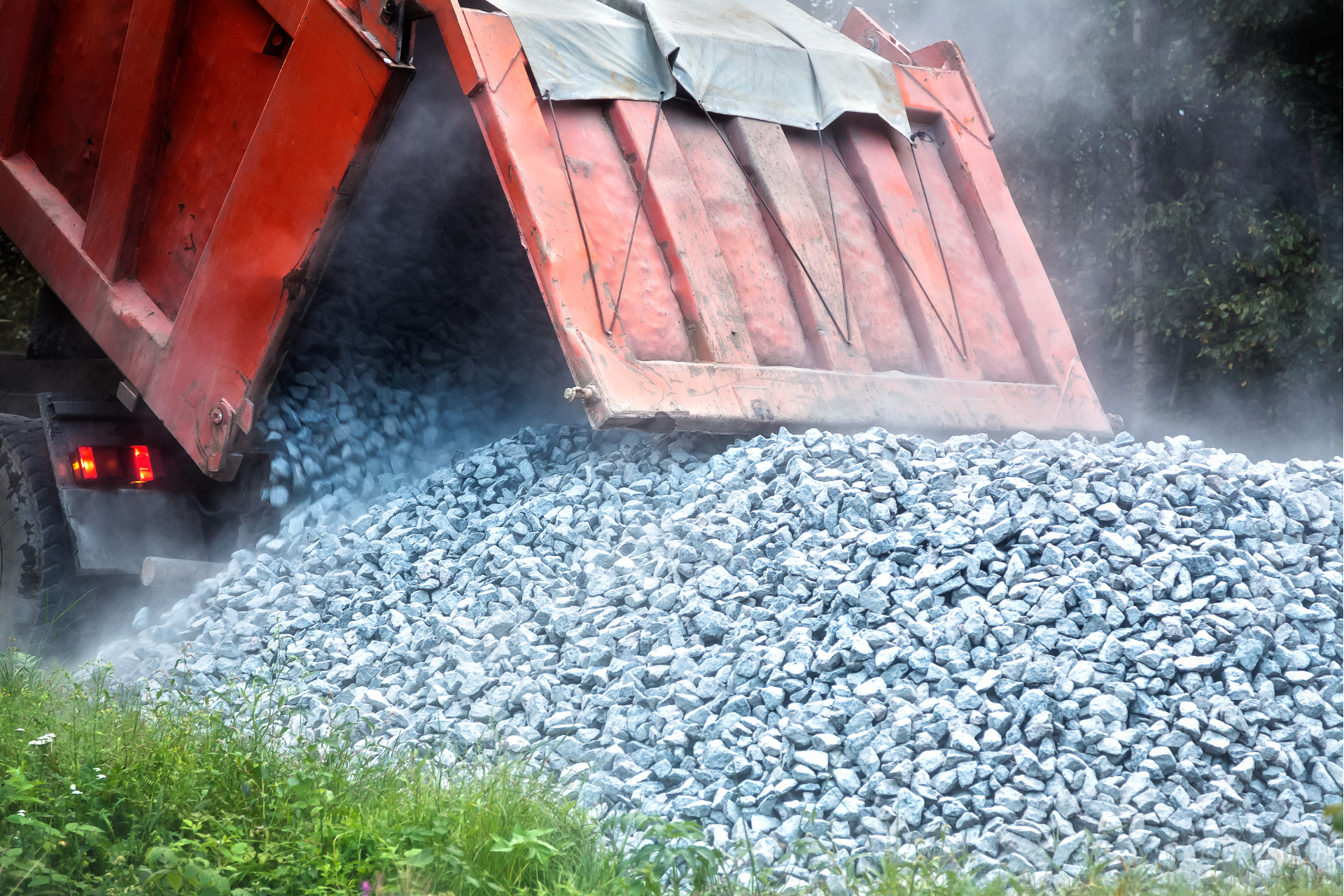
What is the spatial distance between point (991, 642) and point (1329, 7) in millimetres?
7754

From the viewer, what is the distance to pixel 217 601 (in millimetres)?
3832

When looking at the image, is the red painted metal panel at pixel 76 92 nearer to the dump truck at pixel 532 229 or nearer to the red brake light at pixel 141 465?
the dump truck at pixel 532 229

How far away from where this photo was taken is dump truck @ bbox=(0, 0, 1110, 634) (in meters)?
3.71

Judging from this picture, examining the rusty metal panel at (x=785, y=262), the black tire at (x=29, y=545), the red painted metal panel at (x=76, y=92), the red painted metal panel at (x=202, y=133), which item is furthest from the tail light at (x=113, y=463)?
the rusty metal panel at (x=785, y=262)

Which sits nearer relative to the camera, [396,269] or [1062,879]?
[1062,879]

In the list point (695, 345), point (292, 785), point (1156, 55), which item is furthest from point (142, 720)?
point (1156, 55)

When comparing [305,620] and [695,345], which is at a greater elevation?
[695,345]

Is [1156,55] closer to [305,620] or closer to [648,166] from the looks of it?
[648,166]

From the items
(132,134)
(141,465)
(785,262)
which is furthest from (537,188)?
(141,465)

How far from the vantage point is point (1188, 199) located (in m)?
8.92

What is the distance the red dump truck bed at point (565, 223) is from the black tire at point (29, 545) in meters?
0.47

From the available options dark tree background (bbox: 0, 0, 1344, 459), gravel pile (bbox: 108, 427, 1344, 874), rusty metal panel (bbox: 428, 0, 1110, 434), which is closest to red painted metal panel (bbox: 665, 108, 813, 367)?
rusty metal panel (bbox: 428, 0, 1110, 434)

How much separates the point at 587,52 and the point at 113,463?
2.39 metres

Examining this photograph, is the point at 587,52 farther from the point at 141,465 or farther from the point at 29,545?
the point at 29,545
